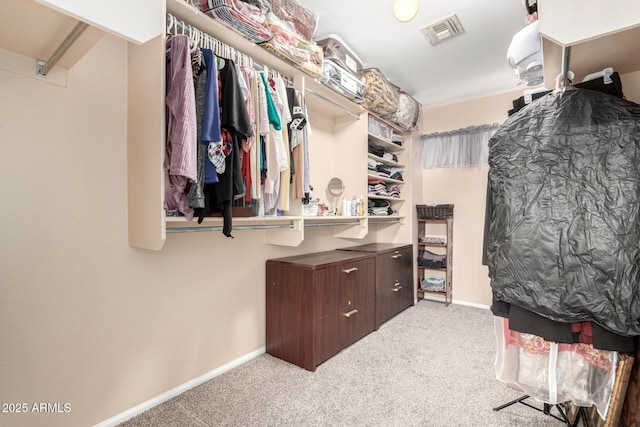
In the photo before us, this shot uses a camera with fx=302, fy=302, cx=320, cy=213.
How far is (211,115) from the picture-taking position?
148cm

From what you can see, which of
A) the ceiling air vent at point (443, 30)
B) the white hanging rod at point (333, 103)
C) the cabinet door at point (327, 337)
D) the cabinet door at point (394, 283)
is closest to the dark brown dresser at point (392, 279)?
the cabinet door at point (394, 283)

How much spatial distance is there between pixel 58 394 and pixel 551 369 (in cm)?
214

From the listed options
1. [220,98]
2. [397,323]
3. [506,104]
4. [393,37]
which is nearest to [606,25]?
[220,98]

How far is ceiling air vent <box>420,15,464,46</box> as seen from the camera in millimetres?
2330

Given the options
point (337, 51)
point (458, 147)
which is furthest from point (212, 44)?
point (458, 147)

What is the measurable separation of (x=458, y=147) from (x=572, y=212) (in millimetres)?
3096

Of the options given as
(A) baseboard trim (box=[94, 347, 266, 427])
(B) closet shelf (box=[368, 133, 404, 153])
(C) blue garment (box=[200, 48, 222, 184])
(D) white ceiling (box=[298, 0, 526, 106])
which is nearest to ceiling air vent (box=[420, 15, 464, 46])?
(D) white ceiling (box=[298, 0, 526, 106])

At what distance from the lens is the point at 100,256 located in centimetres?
155

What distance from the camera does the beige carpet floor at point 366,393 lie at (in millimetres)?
1656

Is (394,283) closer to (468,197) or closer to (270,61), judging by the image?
(468,197)

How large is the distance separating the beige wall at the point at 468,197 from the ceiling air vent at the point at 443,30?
158 cm

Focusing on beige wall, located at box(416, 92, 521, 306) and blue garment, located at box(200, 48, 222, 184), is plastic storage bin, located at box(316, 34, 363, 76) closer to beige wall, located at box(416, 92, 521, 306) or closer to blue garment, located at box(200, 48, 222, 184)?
blue garment, located at box(200, 48, 222, 184)

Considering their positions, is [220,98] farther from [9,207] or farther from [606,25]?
[606,25]

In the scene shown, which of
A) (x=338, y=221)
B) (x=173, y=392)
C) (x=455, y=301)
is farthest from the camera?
(x=455, y=301)
